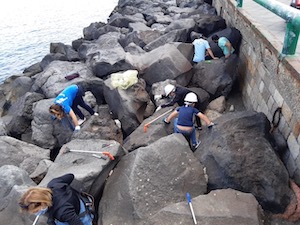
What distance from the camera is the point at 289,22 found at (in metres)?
3.95

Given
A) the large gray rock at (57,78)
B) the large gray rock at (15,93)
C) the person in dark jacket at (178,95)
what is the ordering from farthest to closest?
1. the large gray rock at (15,93)
2. the large gray rock at (57,78)
3. the person in dark jacket at (178,95)

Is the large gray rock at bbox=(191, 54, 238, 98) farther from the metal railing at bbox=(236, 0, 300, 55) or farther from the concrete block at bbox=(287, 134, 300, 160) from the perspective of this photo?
the concrete block at bbox=(287, 134, 300, 160)

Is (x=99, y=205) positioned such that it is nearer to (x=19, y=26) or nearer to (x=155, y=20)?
(x=155, y=20)

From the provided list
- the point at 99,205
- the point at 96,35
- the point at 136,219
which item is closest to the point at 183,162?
the point at 136,219

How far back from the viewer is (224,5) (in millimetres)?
10555

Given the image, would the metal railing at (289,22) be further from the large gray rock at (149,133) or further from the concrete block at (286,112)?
the large gray rock at (149,133)

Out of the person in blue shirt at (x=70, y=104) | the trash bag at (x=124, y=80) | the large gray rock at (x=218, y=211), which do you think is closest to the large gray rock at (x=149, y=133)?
the trash bag at (x=124, y=80)

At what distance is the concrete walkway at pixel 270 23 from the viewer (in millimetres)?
5156

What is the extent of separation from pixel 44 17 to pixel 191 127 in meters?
26.3

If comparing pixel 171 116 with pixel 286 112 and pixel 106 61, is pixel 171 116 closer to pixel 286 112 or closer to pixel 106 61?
pixel 286 112

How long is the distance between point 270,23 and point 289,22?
101 inches

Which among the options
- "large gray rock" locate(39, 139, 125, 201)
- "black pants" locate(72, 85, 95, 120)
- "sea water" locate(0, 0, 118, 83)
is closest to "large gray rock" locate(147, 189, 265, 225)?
"large gray rock" locate(39, 139, 125, 201)

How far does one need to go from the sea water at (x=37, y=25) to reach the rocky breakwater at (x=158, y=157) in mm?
10227

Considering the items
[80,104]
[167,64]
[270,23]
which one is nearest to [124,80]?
[80,104]
